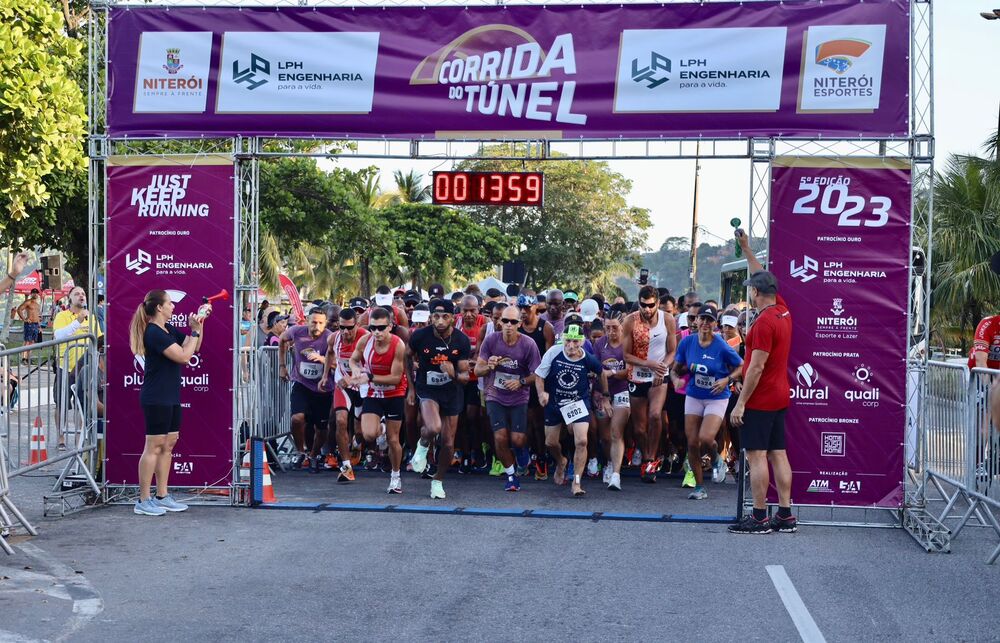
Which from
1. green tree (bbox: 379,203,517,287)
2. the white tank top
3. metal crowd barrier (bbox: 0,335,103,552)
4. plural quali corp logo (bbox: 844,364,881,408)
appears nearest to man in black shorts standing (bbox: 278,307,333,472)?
metal crowd barrier (bbox: 0,335,103,552)

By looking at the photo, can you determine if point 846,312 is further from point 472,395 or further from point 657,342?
point 472,395

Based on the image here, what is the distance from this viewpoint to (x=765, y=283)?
1076 centimetres

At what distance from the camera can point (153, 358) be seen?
1132 cm

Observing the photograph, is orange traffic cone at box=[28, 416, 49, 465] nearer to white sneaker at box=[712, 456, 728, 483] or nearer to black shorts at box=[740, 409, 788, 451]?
black shorts at box=[740, 409, 788, 451]

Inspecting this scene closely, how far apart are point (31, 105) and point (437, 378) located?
6.55 meters

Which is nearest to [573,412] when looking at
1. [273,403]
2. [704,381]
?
[704,381]

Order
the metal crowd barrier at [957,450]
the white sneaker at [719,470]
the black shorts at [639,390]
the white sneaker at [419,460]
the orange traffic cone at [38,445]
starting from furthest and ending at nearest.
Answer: the white sneaker at [719,470]
the white sneaker at [419,460]
the black shorts at [639,390]
the orange traffic cone at [38,445]
the metal crowd barrier at [957,450]

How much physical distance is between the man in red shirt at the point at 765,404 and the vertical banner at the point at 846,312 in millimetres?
588

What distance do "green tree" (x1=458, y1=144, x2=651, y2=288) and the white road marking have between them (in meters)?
51.8

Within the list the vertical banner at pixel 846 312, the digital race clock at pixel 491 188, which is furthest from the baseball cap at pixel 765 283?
the digital race clock at pixel 491 188

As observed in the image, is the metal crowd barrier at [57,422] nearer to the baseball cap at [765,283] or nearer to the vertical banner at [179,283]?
the vertical banner at [179,283]

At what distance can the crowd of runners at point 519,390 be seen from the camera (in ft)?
43.2

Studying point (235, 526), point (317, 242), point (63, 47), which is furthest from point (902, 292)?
point (317, 242)

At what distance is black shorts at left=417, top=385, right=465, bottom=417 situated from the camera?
43.5 feet
